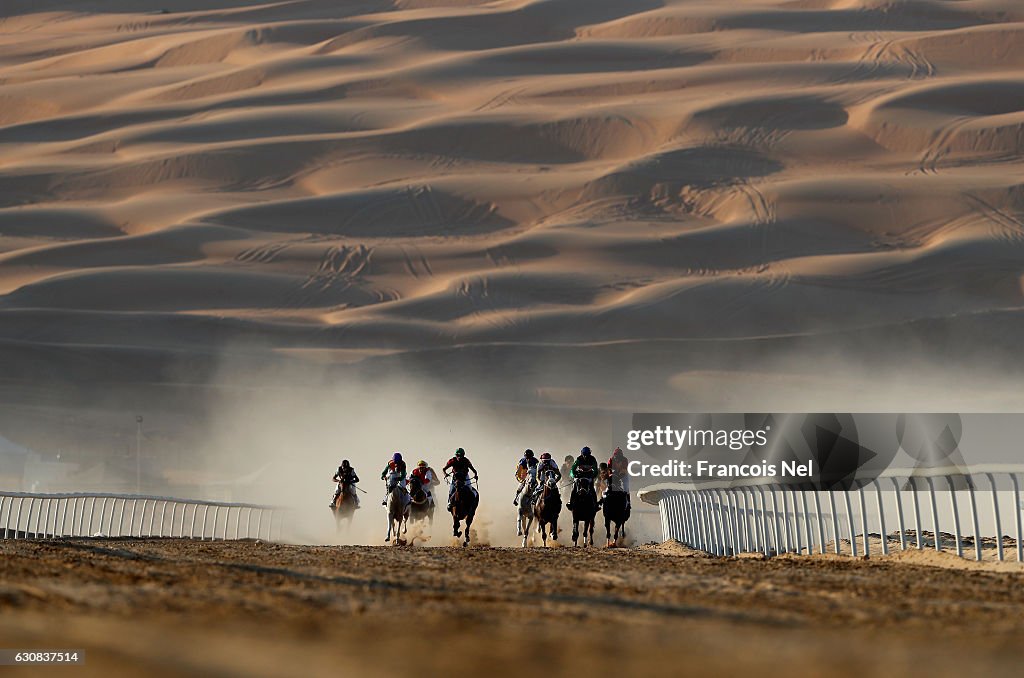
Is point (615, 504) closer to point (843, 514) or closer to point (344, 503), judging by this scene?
point (344, 503)

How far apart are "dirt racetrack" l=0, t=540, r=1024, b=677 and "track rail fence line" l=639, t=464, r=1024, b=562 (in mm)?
1094

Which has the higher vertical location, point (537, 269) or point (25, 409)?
point (537, 269)

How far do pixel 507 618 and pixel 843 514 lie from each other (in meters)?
29.4

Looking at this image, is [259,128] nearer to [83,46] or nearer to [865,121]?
[865,121]

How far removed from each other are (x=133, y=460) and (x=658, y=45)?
293 ft

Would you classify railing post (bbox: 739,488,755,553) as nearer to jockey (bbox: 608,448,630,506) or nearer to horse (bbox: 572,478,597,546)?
horse (bbox: 572,478,597,546)

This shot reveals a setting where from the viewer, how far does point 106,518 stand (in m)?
46.5

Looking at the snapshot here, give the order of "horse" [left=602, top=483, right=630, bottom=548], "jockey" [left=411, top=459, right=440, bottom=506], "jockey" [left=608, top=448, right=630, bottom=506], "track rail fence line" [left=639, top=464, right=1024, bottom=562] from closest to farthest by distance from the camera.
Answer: "track rail fence line" [left=639, top=464, right=1024, bottom=562] → "jockey" [left=411, top=459, right=440, bottom=506] → "jockey" [left=608, top=448, right=630, bottom=506] → "horse" [left=602, top=483, right=630, bottom=548]

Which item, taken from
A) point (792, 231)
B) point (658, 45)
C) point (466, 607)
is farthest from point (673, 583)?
point (658, 45)

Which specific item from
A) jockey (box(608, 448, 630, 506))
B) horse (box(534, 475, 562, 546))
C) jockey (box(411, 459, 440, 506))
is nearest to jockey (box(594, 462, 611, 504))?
jockey (box(608, 448, 630, 506))

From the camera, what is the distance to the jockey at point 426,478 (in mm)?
32562

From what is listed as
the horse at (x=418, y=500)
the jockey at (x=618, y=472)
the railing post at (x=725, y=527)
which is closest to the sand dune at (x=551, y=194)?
the jockey at (x=618, y=472)

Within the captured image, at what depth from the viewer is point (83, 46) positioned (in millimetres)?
186750

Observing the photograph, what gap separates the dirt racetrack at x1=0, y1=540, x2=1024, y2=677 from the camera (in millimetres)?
5012
